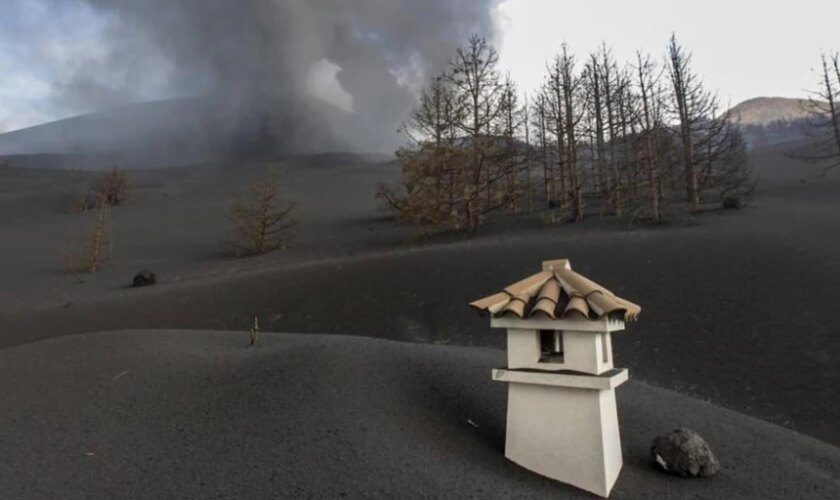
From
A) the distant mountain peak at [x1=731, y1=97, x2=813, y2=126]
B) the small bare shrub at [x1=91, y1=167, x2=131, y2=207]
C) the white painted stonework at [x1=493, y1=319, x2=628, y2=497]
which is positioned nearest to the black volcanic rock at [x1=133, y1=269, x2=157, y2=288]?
the white painted stonework at [x1=493, y1=319, x2=628, y2=497]

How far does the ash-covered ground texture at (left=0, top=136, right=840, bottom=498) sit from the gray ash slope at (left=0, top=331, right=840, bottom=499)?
24 mm

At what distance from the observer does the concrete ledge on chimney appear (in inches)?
162

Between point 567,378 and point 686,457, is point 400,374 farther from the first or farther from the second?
point 686,457

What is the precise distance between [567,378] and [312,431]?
7.64 feet

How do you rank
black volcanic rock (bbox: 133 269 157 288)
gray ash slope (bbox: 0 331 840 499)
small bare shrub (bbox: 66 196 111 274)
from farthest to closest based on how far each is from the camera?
small bare shrub (bbox: 66 196 111 274), black volcanic rock (bbox: 133 269 157 288), gray ash slope (bbox: 0 331 840 499)

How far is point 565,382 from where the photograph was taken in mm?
4254

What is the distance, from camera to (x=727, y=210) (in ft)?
65.9

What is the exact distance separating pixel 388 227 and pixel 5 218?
27.1 metres

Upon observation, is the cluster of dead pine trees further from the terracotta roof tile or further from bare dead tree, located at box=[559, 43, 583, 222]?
the terracotta roof tile

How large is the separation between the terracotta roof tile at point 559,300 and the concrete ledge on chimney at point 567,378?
46cm

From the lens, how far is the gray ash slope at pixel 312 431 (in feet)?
13.4

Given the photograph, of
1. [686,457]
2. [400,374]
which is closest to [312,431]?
[400,374]

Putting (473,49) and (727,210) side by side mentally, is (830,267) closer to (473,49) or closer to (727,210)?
(727,210)

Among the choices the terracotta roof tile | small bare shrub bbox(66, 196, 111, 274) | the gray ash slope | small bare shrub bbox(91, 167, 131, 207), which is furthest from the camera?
small bare shrub bbox(91, 167, 131, 207)
